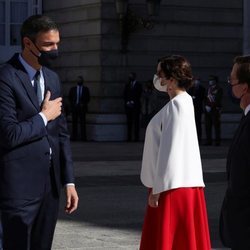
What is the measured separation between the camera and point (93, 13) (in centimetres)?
2627

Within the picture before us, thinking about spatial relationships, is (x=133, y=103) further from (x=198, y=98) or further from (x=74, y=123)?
(x=74, y=123)

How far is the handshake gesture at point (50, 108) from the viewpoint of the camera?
18.8 ft

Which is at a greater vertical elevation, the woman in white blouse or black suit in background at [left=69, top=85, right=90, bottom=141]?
the woman in white blouse

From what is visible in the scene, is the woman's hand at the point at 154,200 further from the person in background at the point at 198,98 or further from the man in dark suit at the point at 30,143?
the person in background at the point at 198,98

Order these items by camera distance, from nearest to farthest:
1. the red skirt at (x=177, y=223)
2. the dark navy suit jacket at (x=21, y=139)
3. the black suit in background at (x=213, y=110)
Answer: the dark navy suit jacket at (x=21, y=139) → the red skirt at (x=177, y=223) → the black suit in background at (x=213, y=110)

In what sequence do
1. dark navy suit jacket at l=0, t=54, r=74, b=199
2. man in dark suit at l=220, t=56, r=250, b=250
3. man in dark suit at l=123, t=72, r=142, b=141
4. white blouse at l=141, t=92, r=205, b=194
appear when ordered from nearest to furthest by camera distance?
man in dark suit at l=220, t=56, r=250, b=250
dark navy suit jacket at l=0, t=54, r=74, b=199
white blouse at l=141, t=92, r=205, b=194
man in dark suit at l=123, t=72, r=142, b=141

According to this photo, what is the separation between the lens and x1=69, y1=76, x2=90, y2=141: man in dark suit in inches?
1015

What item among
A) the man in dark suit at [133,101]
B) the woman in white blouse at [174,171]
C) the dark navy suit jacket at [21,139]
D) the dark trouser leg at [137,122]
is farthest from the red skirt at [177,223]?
the dark trouser leg at [137,122]

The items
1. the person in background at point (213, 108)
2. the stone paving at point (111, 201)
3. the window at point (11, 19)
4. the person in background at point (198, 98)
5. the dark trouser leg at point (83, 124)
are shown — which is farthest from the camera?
the window at point (11, 19)

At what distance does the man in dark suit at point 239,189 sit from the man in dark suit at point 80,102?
66.1 ft

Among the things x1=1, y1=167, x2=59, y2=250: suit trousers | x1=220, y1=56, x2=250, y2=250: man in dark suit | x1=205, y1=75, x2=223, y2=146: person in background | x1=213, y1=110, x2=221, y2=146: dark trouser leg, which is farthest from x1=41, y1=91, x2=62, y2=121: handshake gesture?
x1=213, y1=110, x2=221, y2=146: dark trouser leg

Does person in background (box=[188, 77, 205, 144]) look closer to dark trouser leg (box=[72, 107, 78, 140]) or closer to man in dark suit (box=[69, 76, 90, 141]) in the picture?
man in dark suit (box=[69, 76, 90, 141])

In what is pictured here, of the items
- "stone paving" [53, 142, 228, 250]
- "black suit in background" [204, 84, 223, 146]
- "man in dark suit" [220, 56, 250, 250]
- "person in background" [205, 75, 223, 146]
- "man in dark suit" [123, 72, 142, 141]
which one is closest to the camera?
"man in dark suit" [220, 56, 250, 250]

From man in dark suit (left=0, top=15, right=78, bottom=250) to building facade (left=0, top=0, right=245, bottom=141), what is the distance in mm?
20199
